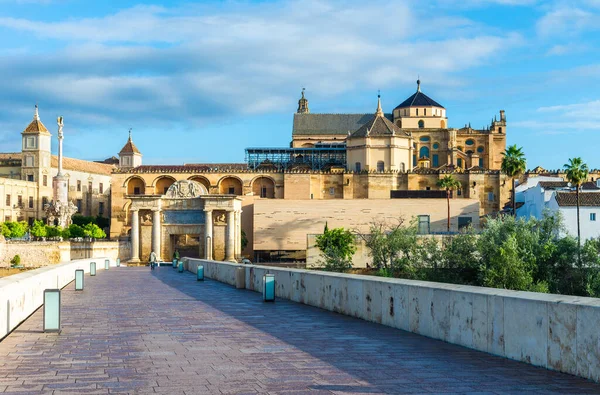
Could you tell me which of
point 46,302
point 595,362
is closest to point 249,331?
point 46,302

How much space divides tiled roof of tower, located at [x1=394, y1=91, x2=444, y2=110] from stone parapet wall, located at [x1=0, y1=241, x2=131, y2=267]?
5037 cm

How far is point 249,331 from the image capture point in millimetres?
11883

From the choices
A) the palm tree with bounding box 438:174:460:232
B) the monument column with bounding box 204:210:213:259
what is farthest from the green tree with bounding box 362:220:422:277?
the palm tree with bounding box 438:174:460:232

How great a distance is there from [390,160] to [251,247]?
22304 millimetres

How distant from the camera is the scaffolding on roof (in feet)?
321

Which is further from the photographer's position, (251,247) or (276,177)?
(276,177)

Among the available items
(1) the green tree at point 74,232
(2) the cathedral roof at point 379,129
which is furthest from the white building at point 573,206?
(1) the green tree at point 74,232

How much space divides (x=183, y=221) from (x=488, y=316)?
54.5 metres

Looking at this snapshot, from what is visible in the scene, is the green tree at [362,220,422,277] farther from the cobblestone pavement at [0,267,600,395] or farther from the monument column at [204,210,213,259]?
the cobblestone pavement at [0,267,600,395]

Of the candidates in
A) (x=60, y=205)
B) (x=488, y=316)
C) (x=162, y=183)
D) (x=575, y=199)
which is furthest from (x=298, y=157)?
(x=488, y=316)

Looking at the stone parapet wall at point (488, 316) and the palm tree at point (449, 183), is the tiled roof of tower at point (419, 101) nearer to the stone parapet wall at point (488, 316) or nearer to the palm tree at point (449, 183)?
the palm tree at point (449, 183)

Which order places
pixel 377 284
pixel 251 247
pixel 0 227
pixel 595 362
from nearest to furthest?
pixel 595 362, pixel 377 284, pixel 251 247, pixel 0 227

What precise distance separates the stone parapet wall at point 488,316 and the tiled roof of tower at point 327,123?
90593mm

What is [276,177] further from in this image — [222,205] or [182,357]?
[182,357]
